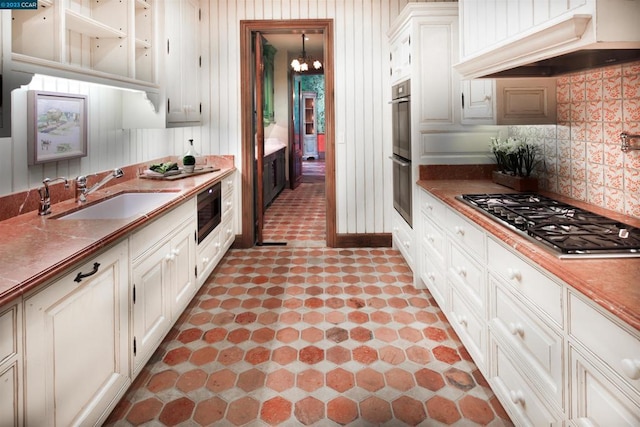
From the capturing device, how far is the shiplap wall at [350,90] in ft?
15.4

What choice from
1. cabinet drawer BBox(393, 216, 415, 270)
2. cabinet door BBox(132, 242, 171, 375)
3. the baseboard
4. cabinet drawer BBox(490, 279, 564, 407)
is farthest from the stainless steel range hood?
the baseboard

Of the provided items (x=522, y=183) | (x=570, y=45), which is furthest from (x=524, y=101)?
(x=570, y=45)

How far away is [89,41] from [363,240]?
3.14 metres

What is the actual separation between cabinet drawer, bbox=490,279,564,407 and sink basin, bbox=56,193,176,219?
1768 millimetres

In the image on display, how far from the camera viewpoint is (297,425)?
6.38 ft

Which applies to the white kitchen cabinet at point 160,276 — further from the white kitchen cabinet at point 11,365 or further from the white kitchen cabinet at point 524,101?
the white kitchen cabinet at point 524,101

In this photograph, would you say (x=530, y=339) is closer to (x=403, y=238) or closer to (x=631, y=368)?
(x=631, y=368)

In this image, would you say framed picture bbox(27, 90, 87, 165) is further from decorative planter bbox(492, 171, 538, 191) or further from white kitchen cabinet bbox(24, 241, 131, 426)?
decorative planter bbox(492, 171, 538, 191)

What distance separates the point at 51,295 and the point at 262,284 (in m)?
2.39

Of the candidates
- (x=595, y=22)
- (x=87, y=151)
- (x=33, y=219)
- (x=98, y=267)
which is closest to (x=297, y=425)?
(x=98, y=267)

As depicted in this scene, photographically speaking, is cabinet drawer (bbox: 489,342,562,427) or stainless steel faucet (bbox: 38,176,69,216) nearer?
cabinet drawer (bbox: 489,342,562,427)

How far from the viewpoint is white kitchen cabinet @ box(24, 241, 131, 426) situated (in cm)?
138

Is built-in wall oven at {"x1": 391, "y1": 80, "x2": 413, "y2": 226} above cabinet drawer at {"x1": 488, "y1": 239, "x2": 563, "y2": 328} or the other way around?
above

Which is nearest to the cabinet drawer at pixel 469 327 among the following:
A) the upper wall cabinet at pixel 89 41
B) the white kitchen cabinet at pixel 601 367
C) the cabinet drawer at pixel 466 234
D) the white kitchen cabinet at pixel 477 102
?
the cabinet drawer at pixel 466 234
